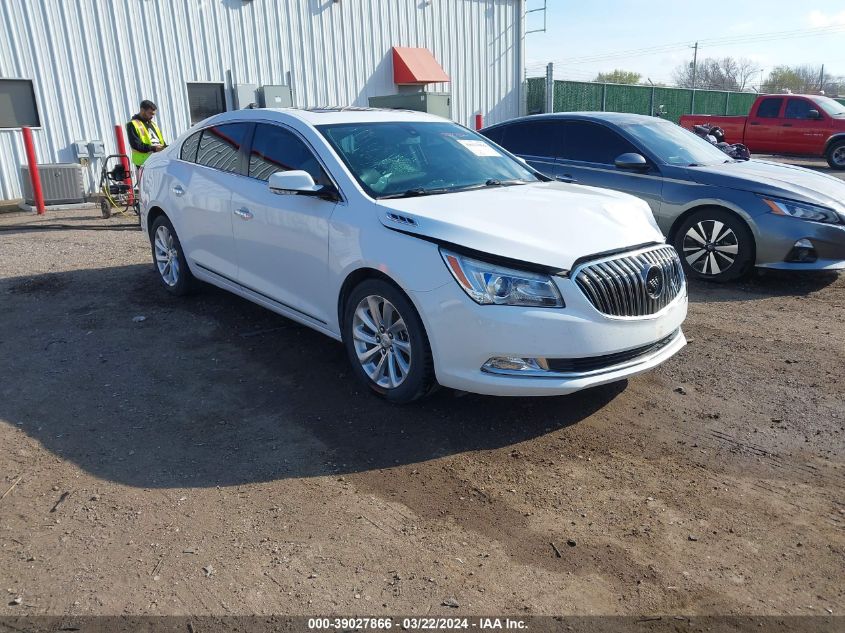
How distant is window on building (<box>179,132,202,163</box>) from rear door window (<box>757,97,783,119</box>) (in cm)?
1785

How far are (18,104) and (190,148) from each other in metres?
9.00

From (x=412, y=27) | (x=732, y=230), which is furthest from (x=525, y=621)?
(x=412, y=27)

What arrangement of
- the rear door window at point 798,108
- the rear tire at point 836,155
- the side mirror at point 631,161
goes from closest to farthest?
the side mirror at point 631,161 → the rear tire at point 836,155 → the rear door window at point 798,108

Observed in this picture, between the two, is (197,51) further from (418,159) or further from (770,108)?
(770,108)

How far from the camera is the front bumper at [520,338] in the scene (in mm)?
3617

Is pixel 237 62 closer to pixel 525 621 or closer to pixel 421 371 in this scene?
pixel 421 371

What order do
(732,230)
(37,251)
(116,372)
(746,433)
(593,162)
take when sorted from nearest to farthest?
(746,433) < (116,372) < (732,230) < (593,162) < (37,251)

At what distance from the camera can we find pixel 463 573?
2.77m

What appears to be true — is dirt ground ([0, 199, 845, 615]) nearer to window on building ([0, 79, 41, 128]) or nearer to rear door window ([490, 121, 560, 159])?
rear door window ([490, 121, 560, 159])

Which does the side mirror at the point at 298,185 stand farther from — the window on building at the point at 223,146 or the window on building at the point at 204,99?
the window on building at the point at 204,99

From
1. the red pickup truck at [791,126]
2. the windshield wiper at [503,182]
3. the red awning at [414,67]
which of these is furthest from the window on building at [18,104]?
the red pickup truck at [791,126]

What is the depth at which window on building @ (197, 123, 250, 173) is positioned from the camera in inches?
216

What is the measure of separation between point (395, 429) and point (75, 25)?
1279cm
